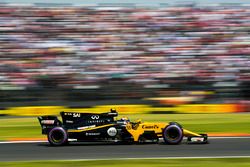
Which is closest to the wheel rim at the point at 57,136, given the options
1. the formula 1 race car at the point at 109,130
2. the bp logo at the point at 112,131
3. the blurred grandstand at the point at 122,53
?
the formula 1 race car at the point at 109,130

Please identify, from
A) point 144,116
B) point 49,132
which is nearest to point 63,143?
point 49,132

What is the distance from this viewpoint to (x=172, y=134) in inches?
362

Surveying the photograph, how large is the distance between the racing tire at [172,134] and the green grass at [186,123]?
3.49 metres

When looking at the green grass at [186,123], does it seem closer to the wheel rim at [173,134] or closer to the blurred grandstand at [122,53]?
the blurred grandstand at [122,53]

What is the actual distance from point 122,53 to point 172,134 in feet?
38.6

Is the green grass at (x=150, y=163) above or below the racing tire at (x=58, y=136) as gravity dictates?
below

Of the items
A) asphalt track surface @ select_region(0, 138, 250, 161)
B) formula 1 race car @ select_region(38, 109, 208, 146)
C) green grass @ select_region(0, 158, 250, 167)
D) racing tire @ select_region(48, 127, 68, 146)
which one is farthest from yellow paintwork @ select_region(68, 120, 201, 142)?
green grass @ select_region(0, 158, 250, 167)

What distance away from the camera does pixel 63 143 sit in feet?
31.3

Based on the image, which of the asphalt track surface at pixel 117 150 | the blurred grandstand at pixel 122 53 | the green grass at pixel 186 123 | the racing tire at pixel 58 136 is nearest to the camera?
the asphalt track surface at pixel 117 150

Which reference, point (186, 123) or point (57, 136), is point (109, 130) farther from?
point (186, 123)

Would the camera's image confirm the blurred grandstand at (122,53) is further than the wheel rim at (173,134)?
Yes

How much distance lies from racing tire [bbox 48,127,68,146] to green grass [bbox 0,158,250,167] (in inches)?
64.6

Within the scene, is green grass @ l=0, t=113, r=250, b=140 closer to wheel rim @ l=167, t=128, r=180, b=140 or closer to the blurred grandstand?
the blurred grandstand

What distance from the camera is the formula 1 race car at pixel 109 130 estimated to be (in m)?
9.19
